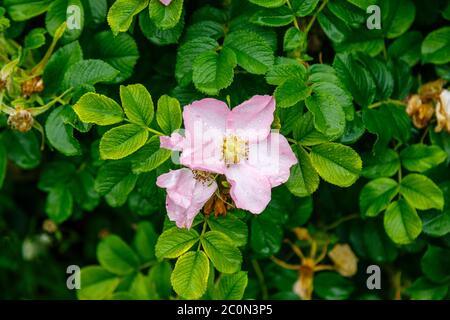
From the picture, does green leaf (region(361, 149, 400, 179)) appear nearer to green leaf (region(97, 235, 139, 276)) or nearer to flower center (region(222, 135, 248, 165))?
flower center (region(222, 135, 248, 165))

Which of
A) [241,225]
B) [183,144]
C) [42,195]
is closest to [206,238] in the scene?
[241,225]

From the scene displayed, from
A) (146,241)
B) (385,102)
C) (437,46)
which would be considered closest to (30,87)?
(146,241)

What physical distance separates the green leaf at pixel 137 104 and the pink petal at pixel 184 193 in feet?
0.40

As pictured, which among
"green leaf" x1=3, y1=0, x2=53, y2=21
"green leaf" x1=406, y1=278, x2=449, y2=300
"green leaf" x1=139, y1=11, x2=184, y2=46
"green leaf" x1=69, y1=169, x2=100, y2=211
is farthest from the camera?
"green leaf" x1=69, y1=169, x2=100, y2=211

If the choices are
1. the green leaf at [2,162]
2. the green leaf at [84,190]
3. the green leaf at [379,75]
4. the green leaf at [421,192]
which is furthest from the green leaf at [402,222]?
the green leaf at [2,162]

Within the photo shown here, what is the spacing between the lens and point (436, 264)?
4.74 ft

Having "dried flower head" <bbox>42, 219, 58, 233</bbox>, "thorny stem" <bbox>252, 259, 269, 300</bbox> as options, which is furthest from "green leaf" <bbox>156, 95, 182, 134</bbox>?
"dried flower head" <bbox>42, 219, 58, 233</bbox>

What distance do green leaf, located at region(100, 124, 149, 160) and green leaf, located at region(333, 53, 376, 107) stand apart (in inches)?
16.1

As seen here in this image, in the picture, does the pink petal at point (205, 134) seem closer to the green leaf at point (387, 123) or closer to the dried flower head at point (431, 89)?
the green leaf at point (387, 123)

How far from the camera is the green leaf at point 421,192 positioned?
1298mm

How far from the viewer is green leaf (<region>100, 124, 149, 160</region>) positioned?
1.13m

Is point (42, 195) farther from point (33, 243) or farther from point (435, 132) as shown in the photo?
point (435, 132)

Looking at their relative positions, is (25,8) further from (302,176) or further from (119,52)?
(302,176)

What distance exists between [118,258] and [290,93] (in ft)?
2.27
